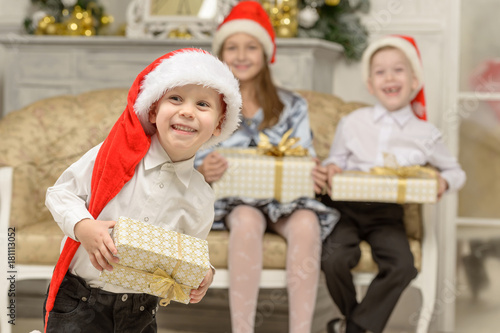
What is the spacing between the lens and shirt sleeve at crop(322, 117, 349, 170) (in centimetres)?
264

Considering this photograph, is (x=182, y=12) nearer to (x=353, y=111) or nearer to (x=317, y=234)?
(x=353, y=111)

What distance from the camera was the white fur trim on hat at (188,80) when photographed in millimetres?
1288

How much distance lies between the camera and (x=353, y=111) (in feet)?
9.29

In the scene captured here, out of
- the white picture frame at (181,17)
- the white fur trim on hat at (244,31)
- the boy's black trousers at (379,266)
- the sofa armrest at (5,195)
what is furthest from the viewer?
the white picture frame at (181,17)

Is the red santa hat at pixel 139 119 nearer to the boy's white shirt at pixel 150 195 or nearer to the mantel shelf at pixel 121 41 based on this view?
the boy's white shirt at pixel 150 195

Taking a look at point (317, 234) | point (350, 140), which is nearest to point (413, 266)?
point (317, 234)

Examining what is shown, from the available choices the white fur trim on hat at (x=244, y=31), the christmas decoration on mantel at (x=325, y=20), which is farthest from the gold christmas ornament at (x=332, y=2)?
the white fur trim on hat at (x=244, y=31)

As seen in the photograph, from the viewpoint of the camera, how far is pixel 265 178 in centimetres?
241

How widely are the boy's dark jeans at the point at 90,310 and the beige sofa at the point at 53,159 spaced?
912mm

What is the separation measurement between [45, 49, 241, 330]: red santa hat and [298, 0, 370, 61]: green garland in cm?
212

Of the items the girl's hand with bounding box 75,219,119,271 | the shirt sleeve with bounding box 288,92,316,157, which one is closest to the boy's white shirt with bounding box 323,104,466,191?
the shirt sleeve with bounding box 288,92,316,157

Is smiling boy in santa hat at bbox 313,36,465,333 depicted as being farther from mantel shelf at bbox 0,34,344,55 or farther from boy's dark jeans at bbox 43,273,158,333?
boy's dark jeans at bbox 43,273,158,333

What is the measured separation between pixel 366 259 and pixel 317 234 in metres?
0.21

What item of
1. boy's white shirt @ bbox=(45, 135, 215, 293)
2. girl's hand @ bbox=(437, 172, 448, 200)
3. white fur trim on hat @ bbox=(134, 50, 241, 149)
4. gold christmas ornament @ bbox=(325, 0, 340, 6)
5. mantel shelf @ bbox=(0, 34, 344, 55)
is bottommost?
girl's hand @ bbox=(437, 172, 448, 200)
